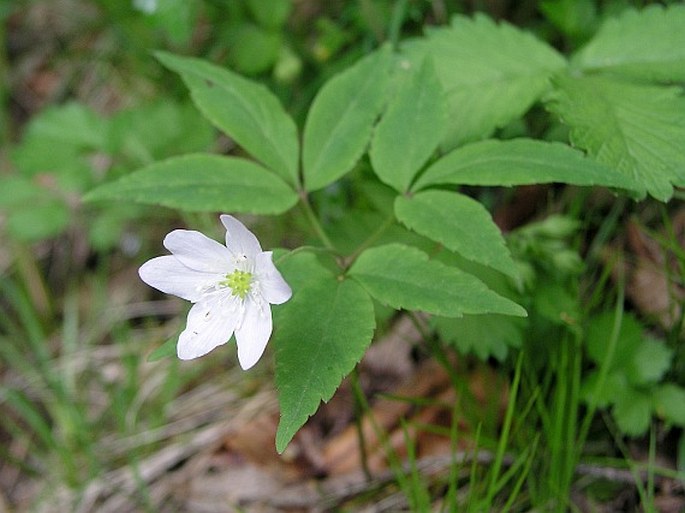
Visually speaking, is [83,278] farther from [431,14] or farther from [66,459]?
[431,14]

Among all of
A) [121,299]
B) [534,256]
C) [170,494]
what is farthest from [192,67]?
[121,299]

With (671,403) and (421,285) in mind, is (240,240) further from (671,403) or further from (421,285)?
(671,403)

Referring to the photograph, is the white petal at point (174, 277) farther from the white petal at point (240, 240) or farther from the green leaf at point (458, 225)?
the green leaf at point (458, 225)

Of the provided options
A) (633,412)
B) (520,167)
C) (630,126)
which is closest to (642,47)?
(630,126)

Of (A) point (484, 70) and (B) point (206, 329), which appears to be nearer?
(B) point (206, 329)

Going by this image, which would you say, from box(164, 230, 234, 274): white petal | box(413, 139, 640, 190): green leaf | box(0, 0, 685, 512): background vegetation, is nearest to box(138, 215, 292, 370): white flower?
box(164, 230, 234, 274): white petal
